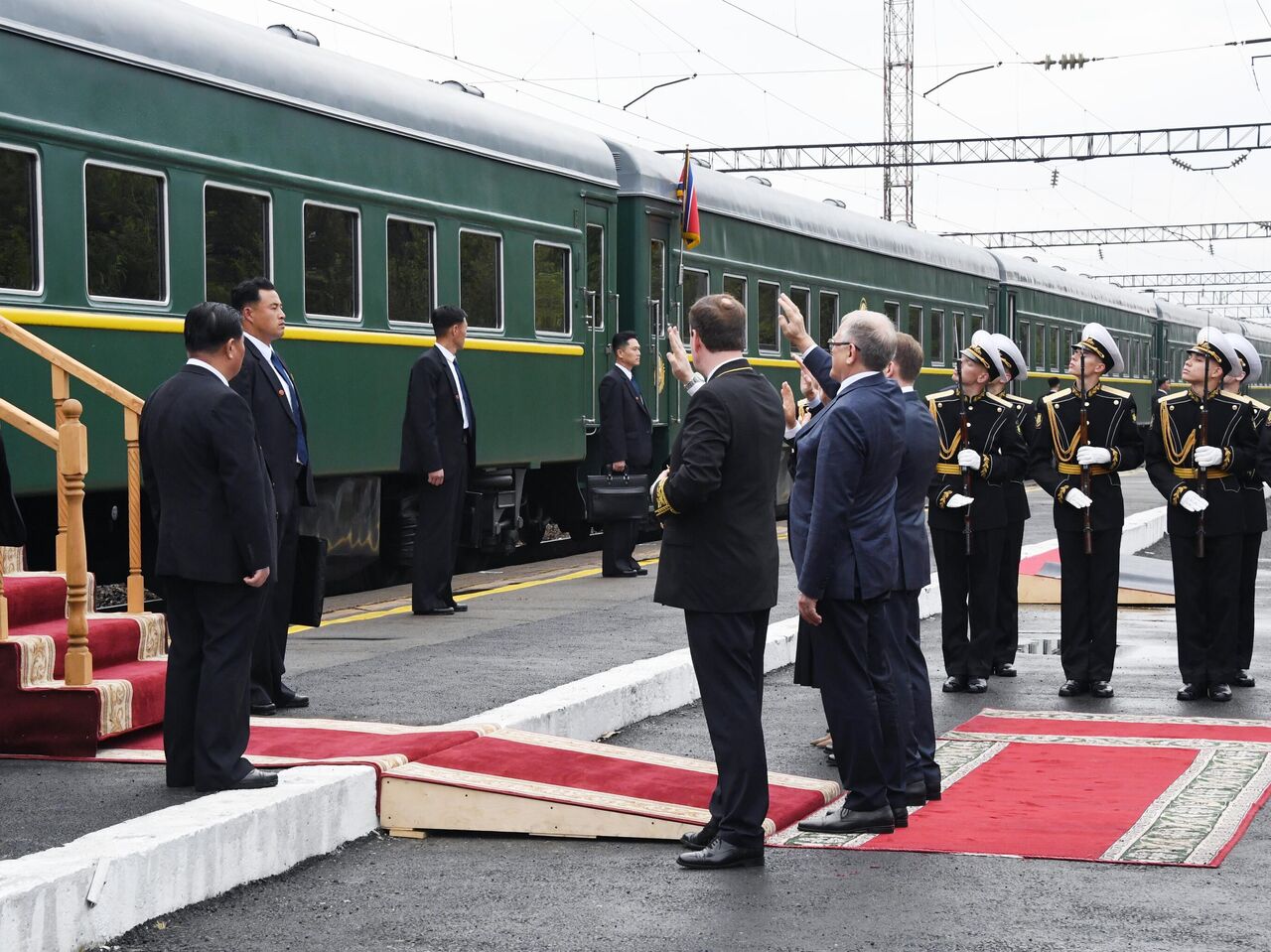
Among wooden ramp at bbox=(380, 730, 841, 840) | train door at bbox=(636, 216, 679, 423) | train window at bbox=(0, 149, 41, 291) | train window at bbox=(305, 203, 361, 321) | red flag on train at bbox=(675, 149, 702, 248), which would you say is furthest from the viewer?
red flag on train at bbox=(675, 149, 702, 248)

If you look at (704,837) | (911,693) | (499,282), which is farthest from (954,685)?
(499,282)

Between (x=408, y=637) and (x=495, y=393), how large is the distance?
3.84 meters

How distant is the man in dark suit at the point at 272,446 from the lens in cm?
786

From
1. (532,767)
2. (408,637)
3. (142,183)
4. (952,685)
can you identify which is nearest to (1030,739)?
(952,685)

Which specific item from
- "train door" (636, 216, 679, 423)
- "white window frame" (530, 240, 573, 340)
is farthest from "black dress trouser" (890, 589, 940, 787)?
"train door" (636, 216, 679, 423)

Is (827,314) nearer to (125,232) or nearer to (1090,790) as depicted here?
(125,232)

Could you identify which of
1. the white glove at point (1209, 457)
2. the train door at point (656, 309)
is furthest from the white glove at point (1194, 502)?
the train door at point (656, 309)

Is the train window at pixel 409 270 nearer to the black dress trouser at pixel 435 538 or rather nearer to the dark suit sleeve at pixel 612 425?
the dark suit sleeve at pixel 612 425

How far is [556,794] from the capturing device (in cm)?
642

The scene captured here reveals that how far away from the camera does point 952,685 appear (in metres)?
9.54

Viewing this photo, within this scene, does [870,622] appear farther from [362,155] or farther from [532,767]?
[362,155]

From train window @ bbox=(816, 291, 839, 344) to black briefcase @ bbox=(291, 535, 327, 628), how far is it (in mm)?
12810

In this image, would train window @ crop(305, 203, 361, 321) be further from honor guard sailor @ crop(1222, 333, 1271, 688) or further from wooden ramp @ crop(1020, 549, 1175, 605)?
honor guard sailor @ crop(1222, 333, 1271, 688)

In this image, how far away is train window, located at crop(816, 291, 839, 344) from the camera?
20672mm
